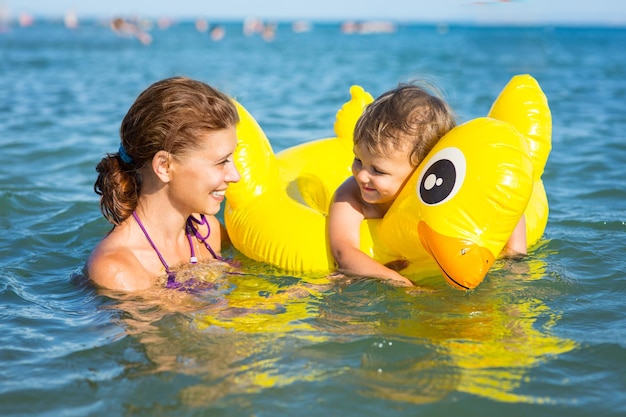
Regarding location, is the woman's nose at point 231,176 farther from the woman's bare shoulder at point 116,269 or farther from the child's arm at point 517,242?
the child's arm at point 517,242

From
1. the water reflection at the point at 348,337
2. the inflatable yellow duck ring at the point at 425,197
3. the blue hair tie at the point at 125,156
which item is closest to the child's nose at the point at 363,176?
the inflatable yellow duck ring at the point at 425,197

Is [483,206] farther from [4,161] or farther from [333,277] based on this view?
[4,161]

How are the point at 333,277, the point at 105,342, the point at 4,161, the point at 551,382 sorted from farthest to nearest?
the point at 4,161, the point at 333,277, the point at 105,342, the point at 551,382

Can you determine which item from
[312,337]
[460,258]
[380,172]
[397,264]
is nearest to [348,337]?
[312,337]

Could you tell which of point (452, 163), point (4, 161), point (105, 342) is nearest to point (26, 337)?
point (105, 342)

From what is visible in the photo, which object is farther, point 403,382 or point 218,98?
point 218,98

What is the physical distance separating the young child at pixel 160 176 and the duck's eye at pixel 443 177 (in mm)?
889

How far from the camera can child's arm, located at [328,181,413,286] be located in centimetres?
338

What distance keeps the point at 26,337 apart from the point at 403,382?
1.62 meters

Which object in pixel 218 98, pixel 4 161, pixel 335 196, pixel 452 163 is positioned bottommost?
pixel 4 161

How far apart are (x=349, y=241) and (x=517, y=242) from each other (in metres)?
0.93

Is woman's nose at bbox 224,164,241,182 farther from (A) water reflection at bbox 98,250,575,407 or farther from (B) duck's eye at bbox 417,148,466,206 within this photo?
(B) duck's eye at bbox 417,148,466,206

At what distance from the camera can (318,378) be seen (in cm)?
266

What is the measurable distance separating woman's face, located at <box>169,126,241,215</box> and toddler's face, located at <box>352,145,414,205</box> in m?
0.59
